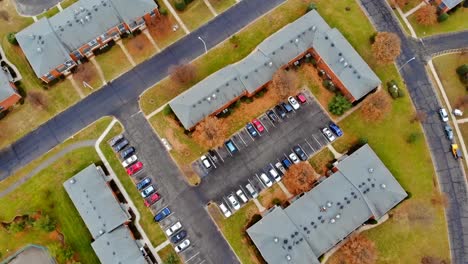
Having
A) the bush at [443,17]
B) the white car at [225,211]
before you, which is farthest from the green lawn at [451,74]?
the white car at [225,211]

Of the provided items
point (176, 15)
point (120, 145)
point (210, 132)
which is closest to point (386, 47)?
point (210, 132)

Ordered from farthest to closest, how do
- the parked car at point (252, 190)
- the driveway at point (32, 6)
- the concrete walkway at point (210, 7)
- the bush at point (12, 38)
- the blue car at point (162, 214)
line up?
the concrete walkway at point (210, 7) → the driveway at point (32, 6) → the bush at point (12, 38) → the parked car at point (252, 190) → the blue car at point (162, 214)

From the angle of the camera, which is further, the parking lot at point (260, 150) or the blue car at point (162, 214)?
the parking lot at point (260, 150)

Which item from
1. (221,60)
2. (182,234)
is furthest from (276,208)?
(221,60)

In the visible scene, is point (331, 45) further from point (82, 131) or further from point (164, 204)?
point (82, 131)

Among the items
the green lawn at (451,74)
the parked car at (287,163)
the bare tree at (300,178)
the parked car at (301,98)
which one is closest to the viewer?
the bare tree at (300,178)

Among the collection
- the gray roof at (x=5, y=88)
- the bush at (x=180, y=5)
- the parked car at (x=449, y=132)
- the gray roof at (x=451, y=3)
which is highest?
the gray roof at (x=5, y=88)

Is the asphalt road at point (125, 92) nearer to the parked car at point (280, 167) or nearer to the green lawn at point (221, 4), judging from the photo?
the green lawn at point (221, 4)

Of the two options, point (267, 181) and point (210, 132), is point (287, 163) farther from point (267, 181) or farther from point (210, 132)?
point (210, 132)
